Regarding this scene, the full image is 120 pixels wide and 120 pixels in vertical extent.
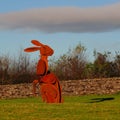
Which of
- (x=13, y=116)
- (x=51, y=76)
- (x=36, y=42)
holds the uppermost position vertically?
(x=36, y=42)

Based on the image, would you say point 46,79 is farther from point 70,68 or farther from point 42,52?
point 70,68

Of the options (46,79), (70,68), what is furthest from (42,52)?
(70,68)

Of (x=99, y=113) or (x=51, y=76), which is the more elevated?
(x=51, y=76)

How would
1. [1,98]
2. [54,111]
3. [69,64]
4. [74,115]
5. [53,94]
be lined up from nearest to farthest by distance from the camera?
[74,115] < [54,111] < [53,94] < [1,98] < [69,64]

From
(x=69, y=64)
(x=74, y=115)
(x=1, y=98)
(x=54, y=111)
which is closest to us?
(x=74, y=115)

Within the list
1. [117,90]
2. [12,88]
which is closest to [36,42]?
[12,88]

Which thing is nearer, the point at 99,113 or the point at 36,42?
the point at 99,113

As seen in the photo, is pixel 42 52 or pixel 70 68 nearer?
pixel 42 52

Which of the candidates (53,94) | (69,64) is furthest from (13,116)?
(69,64)

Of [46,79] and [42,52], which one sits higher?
[42,52]

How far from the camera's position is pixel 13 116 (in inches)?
489

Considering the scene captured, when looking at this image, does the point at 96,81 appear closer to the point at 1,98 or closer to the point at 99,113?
the point at 1,98

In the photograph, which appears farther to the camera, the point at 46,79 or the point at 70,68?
the point at 70,68

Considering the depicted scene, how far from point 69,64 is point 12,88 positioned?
47.4 feet
